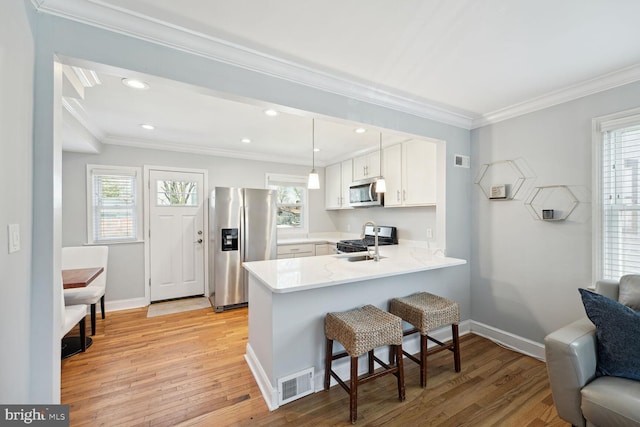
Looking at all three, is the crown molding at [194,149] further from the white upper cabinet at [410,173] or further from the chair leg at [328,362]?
the chair leg at [328,362]

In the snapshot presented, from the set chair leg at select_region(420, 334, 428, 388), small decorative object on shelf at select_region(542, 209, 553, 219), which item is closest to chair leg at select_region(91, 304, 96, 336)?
chair leg at select_region(420, 334, 428, 388)

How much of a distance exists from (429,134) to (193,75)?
217 centimetres

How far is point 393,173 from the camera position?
3.71 meters

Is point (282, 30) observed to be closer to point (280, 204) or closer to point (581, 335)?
point (581, 335)

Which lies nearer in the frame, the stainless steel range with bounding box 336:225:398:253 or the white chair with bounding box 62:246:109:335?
the white chair with bounding box 62:246:109:335

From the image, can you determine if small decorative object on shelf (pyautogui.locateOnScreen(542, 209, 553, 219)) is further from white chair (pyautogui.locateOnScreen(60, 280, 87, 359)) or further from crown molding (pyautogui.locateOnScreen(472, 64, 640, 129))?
white chair (pyautogui.locateOnScreen(60, 280, 87, 359))

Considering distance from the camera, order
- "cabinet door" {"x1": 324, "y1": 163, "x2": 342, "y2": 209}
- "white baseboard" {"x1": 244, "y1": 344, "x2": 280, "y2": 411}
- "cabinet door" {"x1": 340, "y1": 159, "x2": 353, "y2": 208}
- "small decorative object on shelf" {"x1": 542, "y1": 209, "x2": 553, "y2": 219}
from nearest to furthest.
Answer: "white baseboard" {"x1": 244, "y1": 344, "x2": 280, "y2": 411}
"small decorative object on shelf" {"x1": 542, "y1": 209, "x2": 553, "y2": 219}
"cabinet door" {"x1": 340, "y1": 159, "x2": 353, "y2": 208}
"cabinet door" {"x1": 324, "y1": 163, "x2": 342, "y2": 209}

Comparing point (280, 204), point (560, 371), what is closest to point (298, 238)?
point (280, 204)

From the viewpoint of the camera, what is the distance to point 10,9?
1.07 meters

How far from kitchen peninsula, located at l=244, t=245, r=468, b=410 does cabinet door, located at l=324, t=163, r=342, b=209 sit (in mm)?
2641

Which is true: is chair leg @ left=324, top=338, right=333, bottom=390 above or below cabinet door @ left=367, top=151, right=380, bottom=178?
below

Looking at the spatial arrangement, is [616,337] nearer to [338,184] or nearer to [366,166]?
[366,166]

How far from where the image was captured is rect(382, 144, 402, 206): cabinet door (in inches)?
142

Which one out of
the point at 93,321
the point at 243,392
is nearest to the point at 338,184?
the point at 243,392
